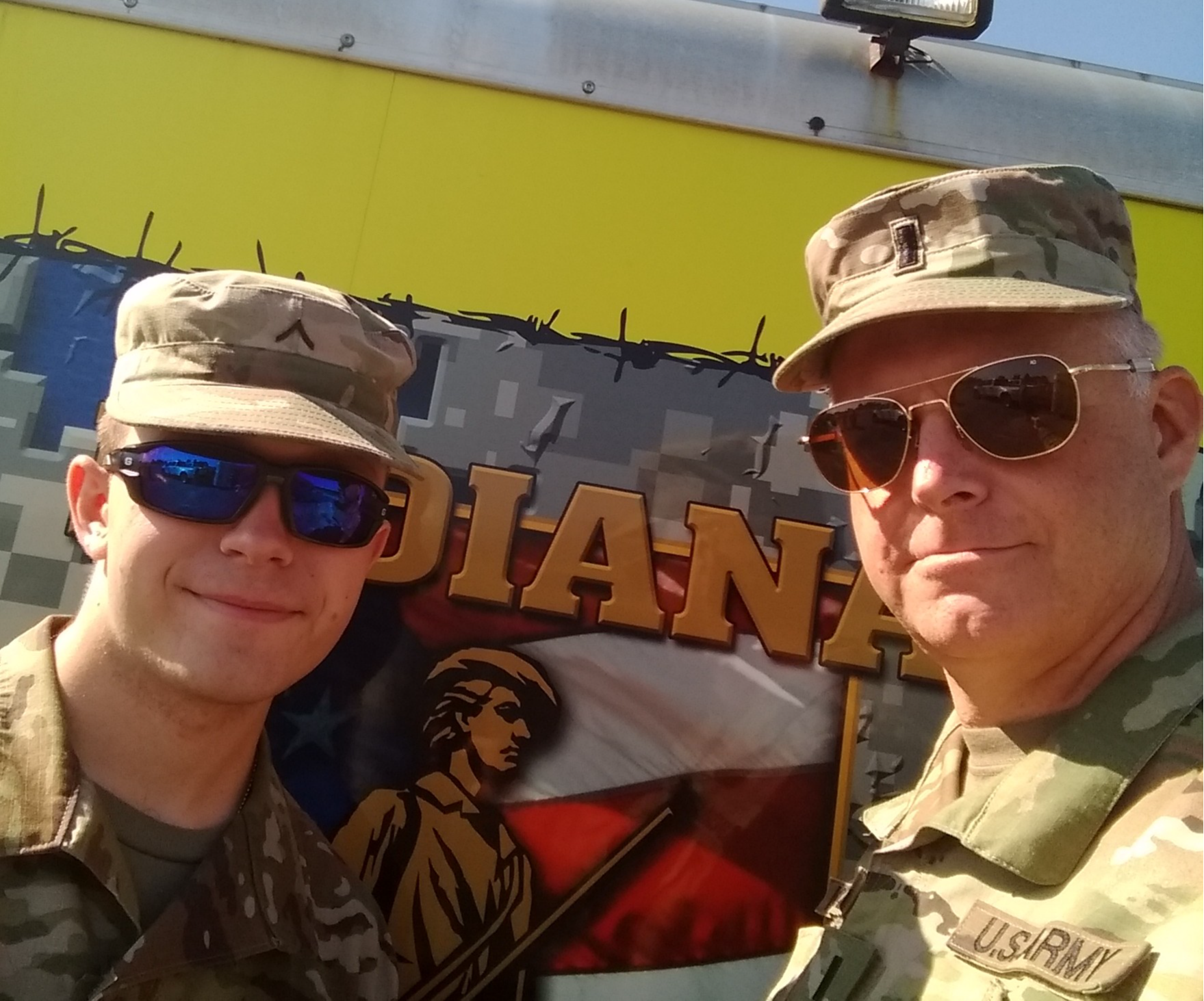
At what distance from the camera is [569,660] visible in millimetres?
1441

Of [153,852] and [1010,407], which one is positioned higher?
[1010,407]

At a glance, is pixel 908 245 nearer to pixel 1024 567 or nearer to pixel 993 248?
pixel 993 248

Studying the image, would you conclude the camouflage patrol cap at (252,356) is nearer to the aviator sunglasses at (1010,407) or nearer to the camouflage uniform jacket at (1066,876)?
the aviator sunglasses at (1010,407)

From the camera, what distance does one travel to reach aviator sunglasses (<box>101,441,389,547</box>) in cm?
120

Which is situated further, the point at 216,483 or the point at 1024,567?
the point at 216,483

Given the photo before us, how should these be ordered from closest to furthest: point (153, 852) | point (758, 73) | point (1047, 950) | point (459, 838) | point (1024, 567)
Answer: point (1047, 950)
point (1024, 567)
point (153, 852)
point (459, 838)
point (758, 73)

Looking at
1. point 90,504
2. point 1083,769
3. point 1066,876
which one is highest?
point 90,504

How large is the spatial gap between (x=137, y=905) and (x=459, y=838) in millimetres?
463

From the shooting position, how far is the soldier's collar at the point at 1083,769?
3.15 feet

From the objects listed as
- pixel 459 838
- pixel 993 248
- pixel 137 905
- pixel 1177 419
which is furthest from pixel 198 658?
pixel 1177 419

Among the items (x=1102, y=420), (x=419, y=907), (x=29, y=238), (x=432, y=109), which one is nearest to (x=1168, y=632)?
(x=1102, y=420)

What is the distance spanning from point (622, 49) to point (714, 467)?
0.75 metres

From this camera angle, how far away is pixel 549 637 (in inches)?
56.8

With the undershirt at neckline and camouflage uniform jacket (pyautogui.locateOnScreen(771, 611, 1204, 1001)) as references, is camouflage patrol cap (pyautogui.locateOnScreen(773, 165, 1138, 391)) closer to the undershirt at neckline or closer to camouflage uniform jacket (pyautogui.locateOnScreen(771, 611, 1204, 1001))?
camouflage uniform jacket (pyautogui.locateOnScreen(771, 611, 1204, 1001))
